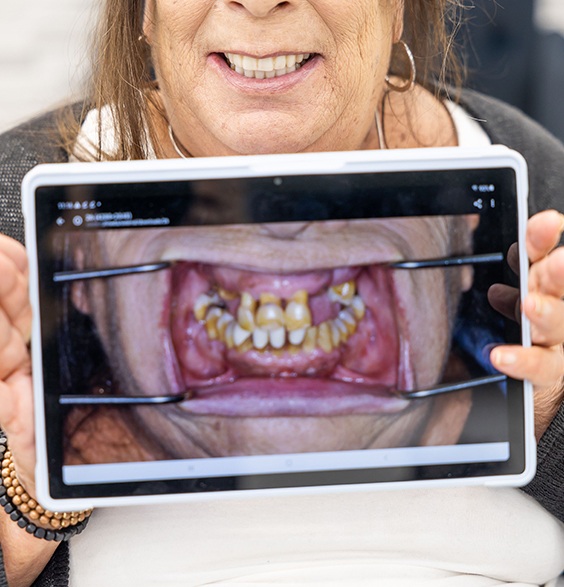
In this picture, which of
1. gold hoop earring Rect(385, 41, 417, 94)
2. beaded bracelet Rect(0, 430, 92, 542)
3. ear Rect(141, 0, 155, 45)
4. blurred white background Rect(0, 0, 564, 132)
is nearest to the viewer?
beaded bracelet Rect(0, 430, 92, 542)

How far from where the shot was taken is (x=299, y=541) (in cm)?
89

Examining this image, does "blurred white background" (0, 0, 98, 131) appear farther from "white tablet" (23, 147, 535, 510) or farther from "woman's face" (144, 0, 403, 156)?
"white tablet" (23, 147, 535, 510)

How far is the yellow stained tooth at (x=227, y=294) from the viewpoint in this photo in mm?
731

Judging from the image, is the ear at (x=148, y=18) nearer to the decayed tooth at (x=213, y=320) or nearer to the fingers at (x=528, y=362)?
the decayed tooth at (x=213, y=320)

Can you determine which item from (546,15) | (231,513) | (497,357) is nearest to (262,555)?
(231,513)

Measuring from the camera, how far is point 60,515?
814 mm

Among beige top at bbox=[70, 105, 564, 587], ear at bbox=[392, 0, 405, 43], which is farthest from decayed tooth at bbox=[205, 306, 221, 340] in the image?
ear at bbox=[392, 0, 405, 43]

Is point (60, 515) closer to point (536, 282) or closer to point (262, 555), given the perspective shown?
point (262, 555)

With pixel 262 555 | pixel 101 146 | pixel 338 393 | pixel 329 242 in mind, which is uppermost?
pixel 101 146

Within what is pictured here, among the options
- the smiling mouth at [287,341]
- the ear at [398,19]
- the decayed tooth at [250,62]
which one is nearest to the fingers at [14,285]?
the smiling mouth at [287,341]

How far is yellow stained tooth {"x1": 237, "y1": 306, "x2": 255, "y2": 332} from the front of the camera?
73 cm

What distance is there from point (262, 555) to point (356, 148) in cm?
50

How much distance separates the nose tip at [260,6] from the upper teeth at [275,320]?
1.00ft

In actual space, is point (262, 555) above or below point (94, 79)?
below
